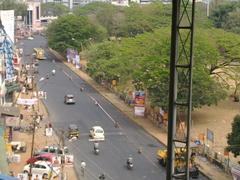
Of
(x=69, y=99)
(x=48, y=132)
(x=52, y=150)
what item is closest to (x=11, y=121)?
(x=48, y=132)

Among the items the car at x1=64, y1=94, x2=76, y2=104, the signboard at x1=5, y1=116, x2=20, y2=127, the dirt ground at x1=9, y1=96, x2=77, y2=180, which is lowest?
the dirt ground at x1=9, y1=96, x2=77, y2=180

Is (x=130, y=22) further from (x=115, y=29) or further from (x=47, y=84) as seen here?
(x=47, y=84)

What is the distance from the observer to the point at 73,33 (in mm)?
65812

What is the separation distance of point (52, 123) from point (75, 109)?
16.4ft

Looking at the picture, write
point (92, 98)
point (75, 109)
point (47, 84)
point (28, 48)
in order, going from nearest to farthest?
point (75, 109) < point (92, 98) < point (47, 84) < point (28, 48)

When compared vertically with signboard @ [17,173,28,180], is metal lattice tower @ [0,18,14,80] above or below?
above

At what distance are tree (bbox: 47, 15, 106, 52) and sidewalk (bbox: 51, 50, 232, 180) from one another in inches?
248

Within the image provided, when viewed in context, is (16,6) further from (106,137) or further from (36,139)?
(36,139)

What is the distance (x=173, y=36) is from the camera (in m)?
10.2

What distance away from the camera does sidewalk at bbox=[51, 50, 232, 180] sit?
24500 millimetres

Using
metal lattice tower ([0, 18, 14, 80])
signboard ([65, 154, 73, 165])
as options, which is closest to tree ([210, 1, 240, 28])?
metal lattice tower ([0, 18, 14, 80])

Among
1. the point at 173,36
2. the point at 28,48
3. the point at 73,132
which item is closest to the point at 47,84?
the point at 73,132

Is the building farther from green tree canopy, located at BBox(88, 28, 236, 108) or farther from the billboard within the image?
the billboard

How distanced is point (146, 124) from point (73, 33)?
3388cm
